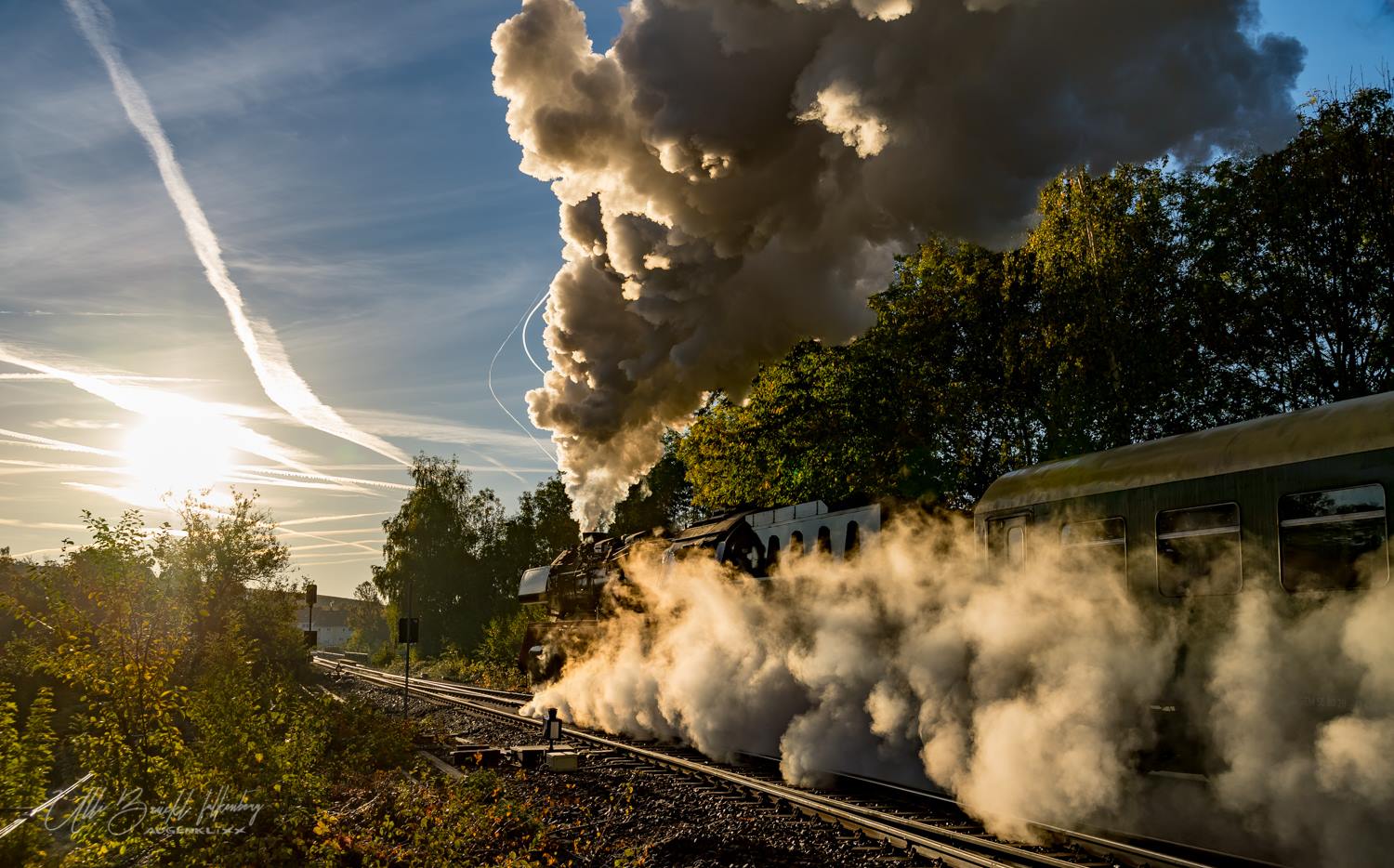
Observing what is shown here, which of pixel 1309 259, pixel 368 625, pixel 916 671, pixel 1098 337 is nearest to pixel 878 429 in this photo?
pixel 1098 337

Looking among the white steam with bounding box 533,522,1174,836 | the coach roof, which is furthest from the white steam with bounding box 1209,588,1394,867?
the coach roof

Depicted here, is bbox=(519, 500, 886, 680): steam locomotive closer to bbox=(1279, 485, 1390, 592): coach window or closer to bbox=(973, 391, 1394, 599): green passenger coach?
bbox=(973, 391, 1394, 599): green passenger coach

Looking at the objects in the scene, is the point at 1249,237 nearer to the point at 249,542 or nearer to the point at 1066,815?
the point at 1066,815

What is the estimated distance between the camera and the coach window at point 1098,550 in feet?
30.2

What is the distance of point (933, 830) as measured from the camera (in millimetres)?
9016

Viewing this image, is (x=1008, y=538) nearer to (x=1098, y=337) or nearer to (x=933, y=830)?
(x=933, y=830)

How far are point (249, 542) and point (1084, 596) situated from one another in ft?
138

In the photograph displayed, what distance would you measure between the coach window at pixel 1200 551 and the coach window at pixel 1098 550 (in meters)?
0.44

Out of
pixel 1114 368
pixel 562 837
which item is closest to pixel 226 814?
pixel 562 837

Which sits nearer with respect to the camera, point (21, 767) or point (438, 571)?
point (21, 767)

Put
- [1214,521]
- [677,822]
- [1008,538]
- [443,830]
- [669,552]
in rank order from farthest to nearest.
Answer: [669,552]
[1008,538]
[677,822]
[443,830]
[1214,521]

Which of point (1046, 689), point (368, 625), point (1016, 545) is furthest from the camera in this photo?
point (368, 625)

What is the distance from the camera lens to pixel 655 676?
679 inches

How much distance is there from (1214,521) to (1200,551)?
28cm
